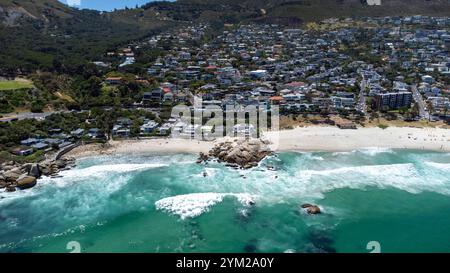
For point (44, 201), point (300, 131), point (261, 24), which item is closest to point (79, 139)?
point (44, 201)

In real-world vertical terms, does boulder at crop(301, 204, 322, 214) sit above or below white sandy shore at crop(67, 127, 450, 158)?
below

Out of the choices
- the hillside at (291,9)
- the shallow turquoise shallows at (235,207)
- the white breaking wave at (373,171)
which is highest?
the hillside at (291,9)

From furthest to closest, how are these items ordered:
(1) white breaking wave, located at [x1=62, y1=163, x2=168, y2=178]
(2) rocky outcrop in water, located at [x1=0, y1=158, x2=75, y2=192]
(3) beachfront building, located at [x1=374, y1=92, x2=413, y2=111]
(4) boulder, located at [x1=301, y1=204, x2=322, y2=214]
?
(3) beachfront building, located at [x1=374, y1=92, x2=413, y2=111], (1) white breaking wave, located at [x1=62, y1=163, x2=168, y2=178], (2) rocky outcrop in water, located at [x1=0, y1=158, x2=75, y2=192], (4) boulder, located at [x1=301, y1=204, x2=322, y2=214]

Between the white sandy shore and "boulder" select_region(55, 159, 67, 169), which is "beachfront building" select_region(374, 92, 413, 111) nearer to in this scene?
the white sandy shore

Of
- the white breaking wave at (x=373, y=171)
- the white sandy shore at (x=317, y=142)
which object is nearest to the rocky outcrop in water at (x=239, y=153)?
the white sandy shore at (x=317, y=142)

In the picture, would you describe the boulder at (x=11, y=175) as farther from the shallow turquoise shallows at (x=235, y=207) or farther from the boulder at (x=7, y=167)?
the shallow turquoise shallows at (x=235, y=207)

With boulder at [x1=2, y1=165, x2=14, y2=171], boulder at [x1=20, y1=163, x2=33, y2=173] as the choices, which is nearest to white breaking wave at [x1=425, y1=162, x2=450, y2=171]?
boulder at [x1=20, y1=163, x2=33, y2=173]

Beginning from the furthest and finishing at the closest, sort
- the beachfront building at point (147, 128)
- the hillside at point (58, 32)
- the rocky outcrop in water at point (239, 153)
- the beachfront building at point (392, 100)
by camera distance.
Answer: the hillside at point (58, 32), the beachfront building at point (392, 100), the beachfront building at point (147, 128), the rocky outcrop in water at point (239, 153)
